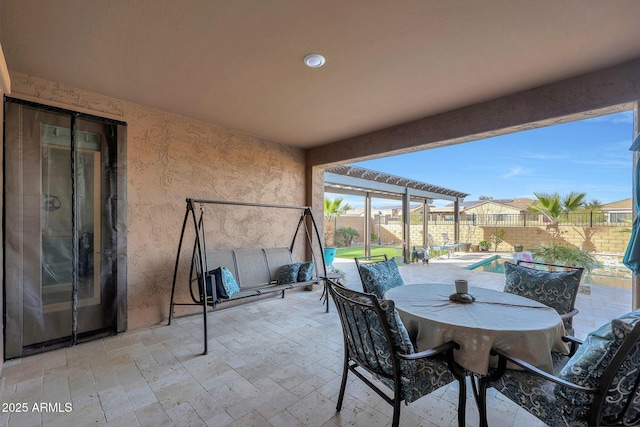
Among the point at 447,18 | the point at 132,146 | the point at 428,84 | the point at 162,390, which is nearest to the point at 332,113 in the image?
the point at 428,84

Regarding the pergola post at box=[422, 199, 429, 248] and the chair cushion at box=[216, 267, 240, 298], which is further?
the pergola post at box=[422, 199, 429, 248]

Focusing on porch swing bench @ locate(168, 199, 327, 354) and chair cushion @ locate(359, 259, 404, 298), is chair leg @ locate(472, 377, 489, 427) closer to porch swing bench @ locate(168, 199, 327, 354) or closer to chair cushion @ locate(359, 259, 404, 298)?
chair cushion @ locate(359, 259, 404, 298)

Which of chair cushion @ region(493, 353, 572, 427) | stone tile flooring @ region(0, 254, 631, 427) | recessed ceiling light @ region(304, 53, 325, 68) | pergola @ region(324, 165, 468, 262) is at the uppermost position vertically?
recessed ceiling light @ region(304, 53, 325, 68)

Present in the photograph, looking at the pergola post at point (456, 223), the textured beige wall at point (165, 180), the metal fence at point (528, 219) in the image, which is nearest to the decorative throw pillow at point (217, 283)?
the textured beige wall at point (165, 180)

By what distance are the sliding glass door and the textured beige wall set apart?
0.15m

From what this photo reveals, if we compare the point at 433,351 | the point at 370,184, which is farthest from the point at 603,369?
the point at 370,184

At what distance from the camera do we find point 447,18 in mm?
1715

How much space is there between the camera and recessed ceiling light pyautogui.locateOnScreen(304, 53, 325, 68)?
6.98 ft

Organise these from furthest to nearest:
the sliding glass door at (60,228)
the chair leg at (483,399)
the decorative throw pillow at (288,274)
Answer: the decorative throw pillow at (288,274) → the sliding glass door at (60,228) → the chair leg at (483,399)

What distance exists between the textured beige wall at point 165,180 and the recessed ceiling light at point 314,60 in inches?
83.6

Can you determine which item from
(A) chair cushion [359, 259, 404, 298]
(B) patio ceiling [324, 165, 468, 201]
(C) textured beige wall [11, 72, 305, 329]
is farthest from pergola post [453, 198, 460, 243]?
(A) chair cushion [359, 259, 404, 298]

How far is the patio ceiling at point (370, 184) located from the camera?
6.58 m

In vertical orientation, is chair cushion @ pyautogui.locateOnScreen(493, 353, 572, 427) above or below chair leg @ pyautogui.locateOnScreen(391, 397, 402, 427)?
above

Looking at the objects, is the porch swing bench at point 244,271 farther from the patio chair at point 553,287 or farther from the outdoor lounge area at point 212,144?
the patio chair at point 553,287
